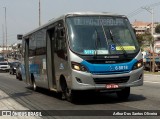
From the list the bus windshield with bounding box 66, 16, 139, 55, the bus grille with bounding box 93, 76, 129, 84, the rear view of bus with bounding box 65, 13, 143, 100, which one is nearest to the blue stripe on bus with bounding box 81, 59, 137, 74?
the rear view of bus with bounding box 65, 13, 143, 100

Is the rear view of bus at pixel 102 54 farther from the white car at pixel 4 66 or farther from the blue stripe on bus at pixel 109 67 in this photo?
the white car at pixel 4 66

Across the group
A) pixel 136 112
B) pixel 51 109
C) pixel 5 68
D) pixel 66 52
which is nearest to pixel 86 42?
pixel 66 52

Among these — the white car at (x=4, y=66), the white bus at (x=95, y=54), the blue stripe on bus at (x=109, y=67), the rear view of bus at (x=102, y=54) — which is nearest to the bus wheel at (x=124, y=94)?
the white bus at (x=95, y=54)

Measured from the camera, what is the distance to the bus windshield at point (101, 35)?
42.4 feet

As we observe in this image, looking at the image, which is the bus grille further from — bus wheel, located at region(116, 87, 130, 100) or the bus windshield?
bus wheel, located at region(116, 87, 130, 100)

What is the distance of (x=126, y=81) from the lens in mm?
13031

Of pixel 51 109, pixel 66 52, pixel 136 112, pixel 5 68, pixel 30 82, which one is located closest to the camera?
pixel 136 112

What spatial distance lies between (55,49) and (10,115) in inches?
170

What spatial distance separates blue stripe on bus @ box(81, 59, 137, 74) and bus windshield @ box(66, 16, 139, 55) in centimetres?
39

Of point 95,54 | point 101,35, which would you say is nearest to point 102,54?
point 95,54

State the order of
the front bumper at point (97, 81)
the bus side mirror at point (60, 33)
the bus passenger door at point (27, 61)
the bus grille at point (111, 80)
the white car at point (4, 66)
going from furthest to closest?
the white car at point (4, 66), the bus passenger door at point (27, 61), the bus side mirror at point (60, 33), the bus grille at point (111, 80), the front bumper at point (97, 81)

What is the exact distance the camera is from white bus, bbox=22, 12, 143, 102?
1256cm

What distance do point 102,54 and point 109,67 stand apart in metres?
0.46

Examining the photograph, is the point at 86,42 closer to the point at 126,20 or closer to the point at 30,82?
the point at 126,20
